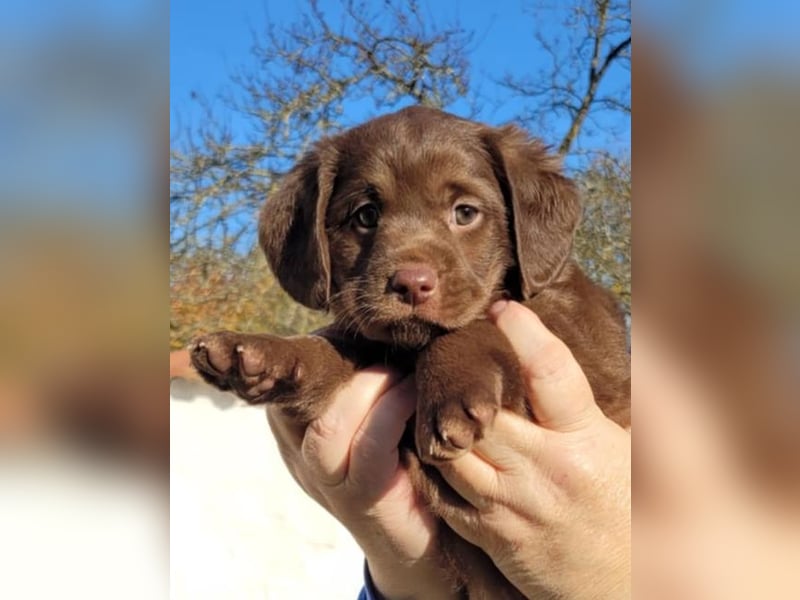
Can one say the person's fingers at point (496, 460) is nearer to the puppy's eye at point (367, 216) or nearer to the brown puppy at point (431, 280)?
the brown puppy at point (431, 280)

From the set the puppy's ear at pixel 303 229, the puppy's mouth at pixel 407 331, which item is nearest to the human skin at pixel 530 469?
the puppy's mouth at pixel 407 331

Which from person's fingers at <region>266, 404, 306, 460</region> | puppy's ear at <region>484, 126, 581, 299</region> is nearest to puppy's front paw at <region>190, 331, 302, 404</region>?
person's fingers at <region>266, 404, 306, 460</region>

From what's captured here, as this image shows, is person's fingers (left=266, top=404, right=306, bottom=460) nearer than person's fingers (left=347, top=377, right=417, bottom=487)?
No

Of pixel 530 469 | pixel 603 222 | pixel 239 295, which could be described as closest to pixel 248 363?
pixel 530 469
